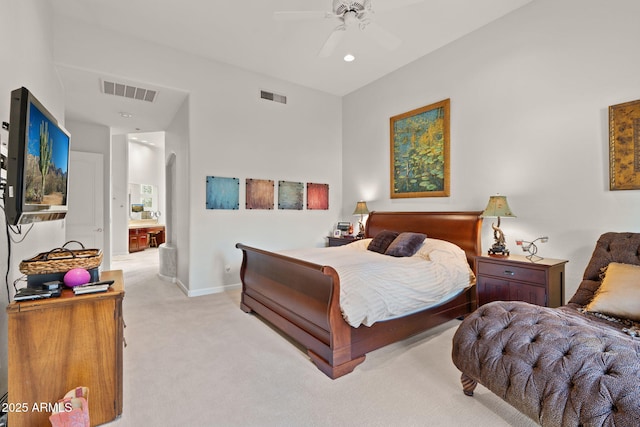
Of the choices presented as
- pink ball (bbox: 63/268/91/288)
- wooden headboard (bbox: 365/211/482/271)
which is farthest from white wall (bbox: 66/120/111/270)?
wooden headboard (bbox: 365/211/482/271)

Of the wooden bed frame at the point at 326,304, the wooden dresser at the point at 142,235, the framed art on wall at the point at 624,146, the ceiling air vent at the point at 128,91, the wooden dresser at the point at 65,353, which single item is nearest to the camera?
the wooden dresser at the point at 65,353

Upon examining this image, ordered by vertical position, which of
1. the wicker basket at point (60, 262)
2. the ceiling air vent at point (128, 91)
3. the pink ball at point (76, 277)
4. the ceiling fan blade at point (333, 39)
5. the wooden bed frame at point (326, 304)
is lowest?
the wooden bed frame at point (326, 304)

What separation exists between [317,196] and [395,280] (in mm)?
3152

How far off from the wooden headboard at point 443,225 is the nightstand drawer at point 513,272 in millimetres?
429

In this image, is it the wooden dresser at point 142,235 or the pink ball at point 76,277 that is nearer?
the pink ball at point 76,277

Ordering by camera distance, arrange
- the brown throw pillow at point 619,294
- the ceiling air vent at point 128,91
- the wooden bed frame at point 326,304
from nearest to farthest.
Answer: the brown throw pillow at point 619,294, the wooden bed frame at point 326,304, the ceiling air vent at point 128,91

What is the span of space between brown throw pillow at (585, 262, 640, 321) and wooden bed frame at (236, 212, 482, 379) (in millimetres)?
1296

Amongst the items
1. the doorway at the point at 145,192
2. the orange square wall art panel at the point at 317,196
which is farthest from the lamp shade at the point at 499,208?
the doorway at the point at 145,192

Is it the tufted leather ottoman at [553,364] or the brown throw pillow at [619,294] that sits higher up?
the brown throw pillow at [619,294]

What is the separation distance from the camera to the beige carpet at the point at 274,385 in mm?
1843

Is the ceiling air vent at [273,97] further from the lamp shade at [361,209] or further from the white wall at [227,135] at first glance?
the lamp shade at [361,209]

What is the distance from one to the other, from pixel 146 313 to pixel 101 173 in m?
3.60

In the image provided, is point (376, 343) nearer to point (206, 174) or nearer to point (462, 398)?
point (462, 398)

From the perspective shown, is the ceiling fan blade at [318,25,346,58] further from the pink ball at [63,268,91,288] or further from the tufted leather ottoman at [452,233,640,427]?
the pink ball at [63,268,91,288]
